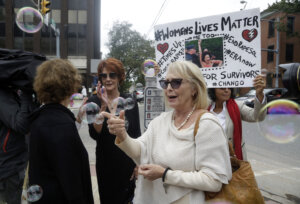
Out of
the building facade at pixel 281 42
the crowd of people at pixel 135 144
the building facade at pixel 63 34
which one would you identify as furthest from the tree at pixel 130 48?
the crowd of people at pixel 135 144

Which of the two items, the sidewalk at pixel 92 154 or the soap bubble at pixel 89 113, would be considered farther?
the sidewalk at pixel 92 154

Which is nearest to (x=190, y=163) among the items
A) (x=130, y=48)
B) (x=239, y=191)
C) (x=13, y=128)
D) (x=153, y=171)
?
(x=153, y=171)

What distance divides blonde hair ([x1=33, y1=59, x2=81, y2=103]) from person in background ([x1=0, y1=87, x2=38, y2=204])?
0.43m

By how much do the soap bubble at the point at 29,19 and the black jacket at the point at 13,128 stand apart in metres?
3.54

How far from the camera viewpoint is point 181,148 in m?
1.62

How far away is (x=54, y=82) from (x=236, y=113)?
5.86ft

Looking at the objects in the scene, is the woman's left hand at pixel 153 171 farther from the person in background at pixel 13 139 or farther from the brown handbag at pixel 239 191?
the person in background at pixel 13 139

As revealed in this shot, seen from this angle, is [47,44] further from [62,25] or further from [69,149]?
[69,149]

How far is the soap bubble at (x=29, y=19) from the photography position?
17.2 feet

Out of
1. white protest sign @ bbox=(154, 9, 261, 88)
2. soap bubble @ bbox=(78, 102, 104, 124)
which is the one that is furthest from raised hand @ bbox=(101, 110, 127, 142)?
white protest sign @ bbox=(154, 9, 261, 88)

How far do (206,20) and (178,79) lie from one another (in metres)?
1.58

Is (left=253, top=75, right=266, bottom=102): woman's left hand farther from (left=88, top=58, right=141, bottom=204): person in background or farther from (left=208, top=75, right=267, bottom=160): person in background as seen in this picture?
(left=88, top=58, right=141, bottom=204): person in background

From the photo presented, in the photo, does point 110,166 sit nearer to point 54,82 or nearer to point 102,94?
point 102,94

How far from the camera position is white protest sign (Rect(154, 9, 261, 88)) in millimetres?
2764
